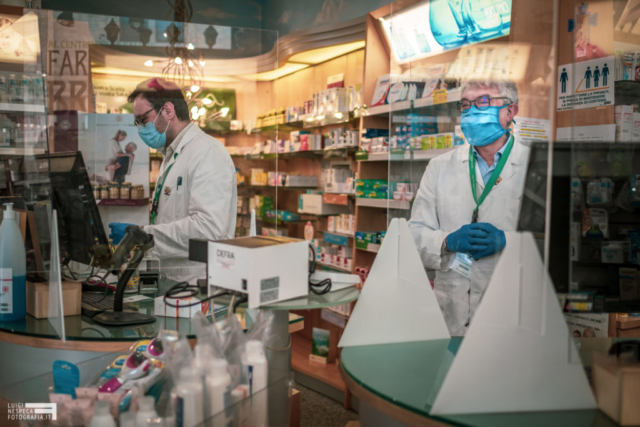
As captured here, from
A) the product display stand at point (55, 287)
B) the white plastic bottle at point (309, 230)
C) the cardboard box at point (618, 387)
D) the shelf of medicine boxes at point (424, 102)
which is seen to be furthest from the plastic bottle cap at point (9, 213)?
the white plastic bottle at point (309, 230)

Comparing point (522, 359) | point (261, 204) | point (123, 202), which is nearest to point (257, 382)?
point (522, 359)

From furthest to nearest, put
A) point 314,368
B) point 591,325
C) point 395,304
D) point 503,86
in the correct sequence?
point 314,368
point 591,325
point 503,86
point 395,304

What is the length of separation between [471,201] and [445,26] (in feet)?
2.19

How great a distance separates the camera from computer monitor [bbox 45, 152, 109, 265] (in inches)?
87.5

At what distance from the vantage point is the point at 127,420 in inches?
48.0

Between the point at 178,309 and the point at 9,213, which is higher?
the point at 9,213

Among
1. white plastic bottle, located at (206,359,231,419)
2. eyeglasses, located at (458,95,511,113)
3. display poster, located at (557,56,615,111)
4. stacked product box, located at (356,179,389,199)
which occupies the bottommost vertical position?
white plastic bottle, located at (206,359,231,419)

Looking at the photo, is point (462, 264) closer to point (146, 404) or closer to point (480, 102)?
point (480, 102)

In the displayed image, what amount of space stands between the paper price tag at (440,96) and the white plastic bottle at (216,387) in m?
1.26

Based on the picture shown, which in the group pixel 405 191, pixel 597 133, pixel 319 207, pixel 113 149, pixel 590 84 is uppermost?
pixel 590 84

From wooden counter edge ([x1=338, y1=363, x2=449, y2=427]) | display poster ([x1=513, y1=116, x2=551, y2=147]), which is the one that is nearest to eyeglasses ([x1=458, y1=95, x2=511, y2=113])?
display poster ([x1=513, y1=116, x2=551, y2=147])

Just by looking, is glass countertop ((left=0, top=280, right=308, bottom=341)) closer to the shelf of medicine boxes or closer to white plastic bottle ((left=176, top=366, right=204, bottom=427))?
white plastic bottle ((left=176, top=366, right=204, bottom=427))

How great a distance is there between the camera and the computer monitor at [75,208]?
87.5 inches

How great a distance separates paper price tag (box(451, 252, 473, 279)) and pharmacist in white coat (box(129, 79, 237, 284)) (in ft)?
3.97
